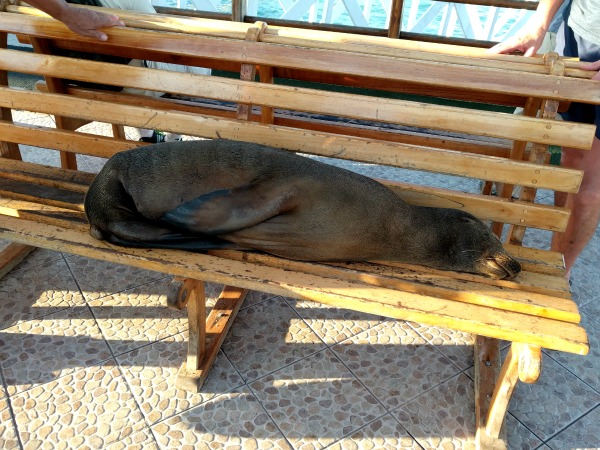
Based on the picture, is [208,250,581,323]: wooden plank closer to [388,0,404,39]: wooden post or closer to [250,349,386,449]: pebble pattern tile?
[250,349,386,449]: pebble pattern tile

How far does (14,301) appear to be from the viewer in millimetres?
3129

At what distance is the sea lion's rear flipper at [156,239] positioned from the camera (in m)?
2.51

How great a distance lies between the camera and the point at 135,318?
308cm

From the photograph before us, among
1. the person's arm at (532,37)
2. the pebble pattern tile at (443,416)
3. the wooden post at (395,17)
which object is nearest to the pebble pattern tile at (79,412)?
the pebble pattern tile at (443,416)

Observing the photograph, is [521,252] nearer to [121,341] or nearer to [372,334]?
[372,334]

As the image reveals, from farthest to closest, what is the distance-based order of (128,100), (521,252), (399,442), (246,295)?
(128,100) → (246,295) → (521,252) → (399,442)

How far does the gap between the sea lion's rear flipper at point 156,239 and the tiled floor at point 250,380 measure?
25.4 inches

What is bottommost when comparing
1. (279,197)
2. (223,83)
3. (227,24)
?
(279,197)

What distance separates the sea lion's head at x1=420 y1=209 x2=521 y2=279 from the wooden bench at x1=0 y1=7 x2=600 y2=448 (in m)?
0.06

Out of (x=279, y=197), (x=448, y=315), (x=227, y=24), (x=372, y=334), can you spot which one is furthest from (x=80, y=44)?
(x=448, y=315)

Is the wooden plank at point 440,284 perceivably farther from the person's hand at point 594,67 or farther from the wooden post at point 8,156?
the wooden post at point 8,156

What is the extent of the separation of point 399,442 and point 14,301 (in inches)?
85.0

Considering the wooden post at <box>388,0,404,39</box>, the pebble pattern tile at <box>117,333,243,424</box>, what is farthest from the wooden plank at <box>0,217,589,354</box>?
the wooden post at <box>388,0,404,39</box>

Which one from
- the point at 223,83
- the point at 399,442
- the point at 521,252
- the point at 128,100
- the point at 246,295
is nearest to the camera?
the point at 399,442
